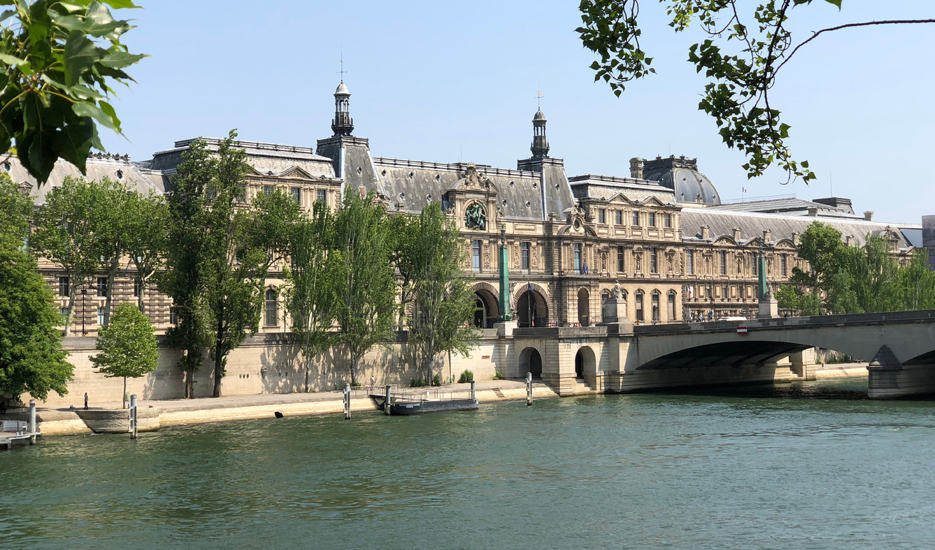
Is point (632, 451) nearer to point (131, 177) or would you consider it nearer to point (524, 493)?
point (524, 493)

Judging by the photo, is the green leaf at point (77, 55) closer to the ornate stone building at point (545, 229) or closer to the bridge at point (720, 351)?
the bridge at point (720, 351)

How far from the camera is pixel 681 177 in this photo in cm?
15388

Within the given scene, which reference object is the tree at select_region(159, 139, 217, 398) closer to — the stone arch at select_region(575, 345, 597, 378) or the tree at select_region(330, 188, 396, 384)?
the tree at select_region(330, 188, 396, 384)

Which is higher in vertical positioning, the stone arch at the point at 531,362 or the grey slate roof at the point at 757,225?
the grey slate roof at the point at 757,225

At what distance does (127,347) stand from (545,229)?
56330mm

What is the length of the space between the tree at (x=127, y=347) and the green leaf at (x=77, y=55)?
63254 mm

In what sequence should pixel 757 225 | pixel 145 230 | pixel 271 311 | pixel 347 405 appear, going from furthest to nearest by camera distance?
pixel 757 225
pixel 271 311
pixel 145 230
pixel 347 405

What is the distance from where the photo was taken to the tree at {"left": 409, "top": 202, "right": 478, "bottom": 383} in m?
85.8

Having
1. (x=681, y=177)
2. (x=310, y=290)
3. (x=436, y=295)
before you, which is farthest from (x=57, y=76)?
(x=681, y=177)

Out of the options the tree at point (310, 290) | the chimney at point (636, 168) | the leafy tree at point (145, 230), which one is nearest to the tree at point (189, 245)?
the leafy tree at point (145, 230)

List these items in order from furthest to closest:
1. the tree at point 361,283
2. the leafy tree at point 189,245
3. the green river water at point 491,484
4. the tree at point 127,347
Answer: the tree at point 361,283 → the leafy tree at point 189,245 → the tree at point 127,347 → the green river water at point 491,484

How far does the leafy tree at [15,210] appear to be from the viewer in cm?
7000

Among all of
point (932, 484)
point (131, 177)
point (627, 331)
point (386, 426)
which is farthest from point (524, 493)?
point (131, 177)

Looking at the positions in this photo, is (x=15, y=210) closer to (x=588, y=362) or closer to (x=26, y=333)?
(x=26, y=333)
